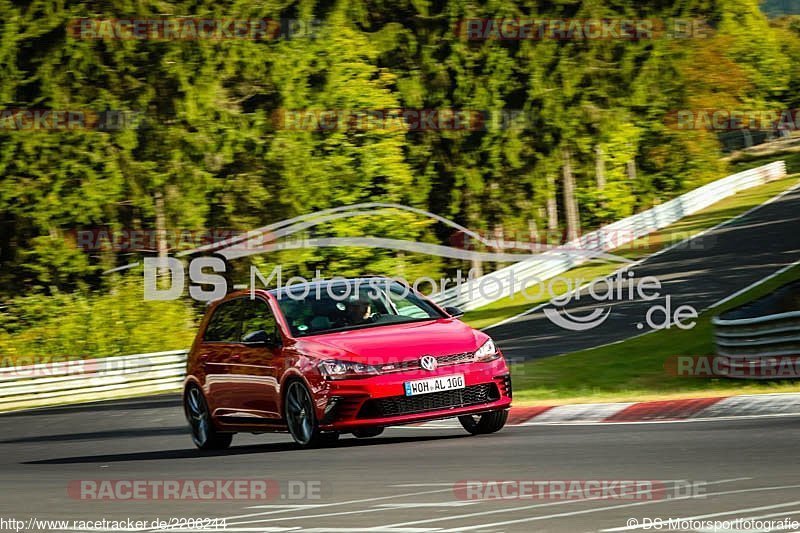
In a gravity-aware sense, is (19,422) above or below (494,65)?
below

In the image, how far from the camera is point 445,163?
2078 inches

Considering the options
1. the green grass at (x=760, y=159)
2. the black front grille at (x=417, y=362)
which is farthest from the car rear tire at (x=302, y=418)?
the green grass at (x=760, y=159)

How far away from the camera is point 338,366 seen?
11.9 meters

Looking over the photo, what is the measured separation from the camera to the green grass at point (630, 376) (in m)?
18.4

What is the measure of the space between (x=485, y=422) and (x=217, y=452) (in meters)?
2.71

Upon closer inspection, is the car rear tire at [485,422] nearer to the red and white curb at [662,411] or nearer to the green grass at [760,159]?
the red and white curb at [662,411]

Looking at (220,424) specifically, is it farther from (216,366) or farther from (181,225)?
(181,225)

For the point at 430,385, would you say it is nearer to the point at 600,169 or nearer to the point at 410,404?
the point at 410,404

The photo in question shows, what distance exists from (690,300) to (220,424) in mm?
20110

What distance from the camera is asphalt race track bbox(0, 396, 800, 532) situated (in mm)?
7602

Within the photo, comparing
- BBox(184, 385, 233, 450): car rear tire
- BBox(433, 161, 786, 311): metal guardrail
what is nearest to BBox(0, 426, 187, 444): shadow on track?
BBox(184, 385, 233, 450): car rear tire

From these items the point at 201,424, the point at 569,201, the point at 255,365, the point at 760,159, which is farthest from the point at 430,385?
the point at 760,159

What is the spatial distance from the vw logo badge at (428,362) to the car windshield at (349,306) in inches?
38.5

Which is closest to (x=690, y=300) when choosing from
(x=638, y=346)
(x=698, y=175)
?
(x=638, y=346)
